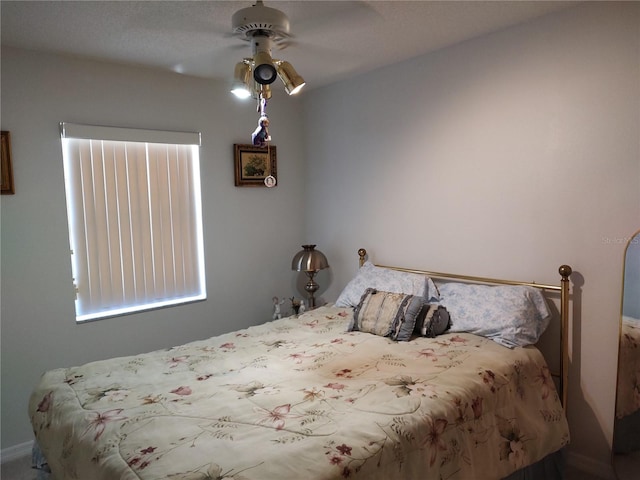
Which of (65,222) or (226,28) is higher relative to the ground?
(226,28)

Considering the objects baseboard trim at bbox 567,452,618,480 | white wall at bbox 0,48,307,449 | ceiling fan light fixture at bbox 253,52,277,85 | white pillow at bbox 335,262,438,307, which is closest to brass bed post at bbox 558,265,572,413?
baseboard trim at bbox 567,452,618,480

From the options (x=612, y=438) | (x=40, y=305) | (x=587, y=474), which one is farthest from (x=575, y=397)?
(x=40, y=305)

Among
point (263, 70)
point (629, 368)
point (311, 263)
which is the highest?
point (263, 70)

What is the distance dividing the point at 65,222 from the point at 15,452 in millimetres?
1449

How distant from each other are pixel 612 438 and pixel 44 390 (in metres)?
2.83

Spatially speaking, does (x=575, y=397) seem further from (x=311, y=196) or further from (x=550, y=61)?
(x=311, y=196)

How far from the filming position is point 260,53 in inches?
73.2

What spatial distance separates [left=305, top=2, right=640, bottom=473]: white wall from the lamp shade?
18.1 inches

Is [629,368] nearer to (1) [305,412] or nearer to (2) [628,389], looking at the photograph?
(2) [628,389]

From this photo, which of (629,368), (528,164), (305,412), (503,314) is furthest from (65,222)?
(629,368)

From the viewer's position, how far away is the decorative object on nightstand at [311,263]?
139 inches

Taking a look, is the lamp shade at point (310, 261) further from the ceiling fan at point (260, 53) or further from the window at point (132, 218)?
the ceiling fan at point (260, 53)

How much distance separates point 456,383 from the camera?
188 centimetres

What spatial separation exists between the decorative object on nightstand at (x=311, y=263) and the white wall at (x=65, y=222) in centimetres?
37
